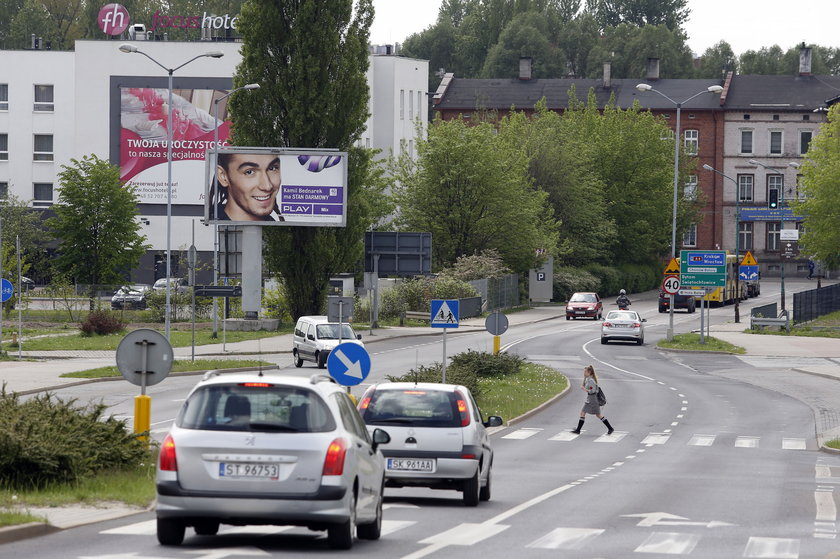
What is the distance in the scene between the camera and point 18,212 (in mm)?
83062

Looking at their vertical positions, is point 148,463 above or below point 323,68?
below

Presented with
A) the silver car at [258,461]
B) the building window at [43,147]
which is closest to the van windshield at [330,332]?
the silver car at [258,461]

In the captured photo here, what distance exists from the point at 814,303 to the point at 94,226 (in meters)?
A: 37.6

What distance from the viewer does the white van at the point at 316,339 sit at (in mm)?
42844

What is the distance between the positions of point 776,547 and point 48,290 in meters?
54.3

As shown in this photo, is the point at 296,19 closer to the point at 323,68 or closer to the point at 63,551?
the point at 323,68

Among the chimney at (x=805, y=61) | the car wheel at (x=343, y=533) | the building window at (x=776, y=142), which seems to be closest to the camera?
the car wheel at (x=343, y=533)

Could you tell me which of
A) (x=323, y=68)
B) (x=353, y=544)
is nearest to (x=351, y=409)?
(x=353, y=544)

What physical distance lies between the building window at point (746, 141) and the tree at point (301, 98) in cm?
6467

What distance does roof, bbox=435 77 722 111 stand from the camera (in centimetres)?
11525

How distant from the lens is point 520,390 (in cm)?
3712

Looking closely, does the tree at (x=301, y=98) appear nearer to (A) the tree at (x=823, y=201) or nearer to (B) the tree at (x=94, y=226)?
(B) the tree at (x=94, y=226)

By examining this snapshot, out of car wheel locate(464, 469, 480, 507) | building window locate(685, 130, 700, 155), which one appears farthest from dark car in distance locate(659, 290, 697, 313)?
car wheel locate(464, 469, 480, 507)

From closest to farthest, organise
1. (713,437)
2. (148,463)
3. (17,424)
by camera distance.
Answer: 1. (17,424)
2. (148,463)
3. (713,437)
